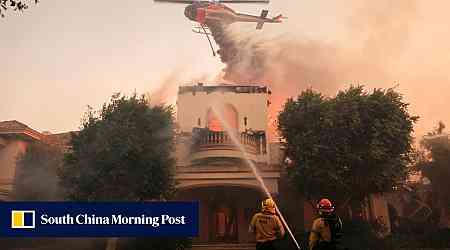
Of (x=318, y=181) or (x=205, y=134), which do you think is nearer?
(x=318, y=181)

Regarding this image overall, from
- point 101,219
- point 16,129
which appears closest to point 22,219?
point 101,219

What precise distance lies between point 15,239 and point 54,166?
6.46 meters

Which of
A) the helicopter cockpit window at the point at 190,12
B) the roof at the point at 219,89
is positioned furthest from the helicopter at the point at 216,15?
the roof at the point at 219,89

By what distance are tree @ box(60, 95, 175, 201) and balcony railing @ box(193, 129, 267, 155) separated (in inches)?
163

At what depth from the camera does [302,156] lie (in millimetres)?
26578

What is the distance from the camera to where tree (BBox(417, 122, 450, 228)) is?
111 feet

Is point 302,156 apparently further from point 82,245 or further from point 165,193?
point 82,245

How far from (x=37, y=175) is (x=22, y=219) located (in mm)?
13381

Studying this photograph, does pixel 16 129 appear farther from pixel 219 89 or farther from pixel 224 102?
pixel 224 102

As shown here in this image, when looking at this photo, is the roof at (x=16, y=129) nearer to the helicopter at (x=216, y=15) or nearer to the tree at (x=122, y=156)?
the tree at (x=122, y=156)

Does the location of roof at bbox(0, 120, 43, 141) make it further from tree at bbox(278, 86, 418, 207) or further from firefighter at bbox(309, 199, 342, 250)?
firefighter at bbox(309, 199, 342, 250)

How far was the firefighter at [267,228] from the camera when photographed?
9.24 metres

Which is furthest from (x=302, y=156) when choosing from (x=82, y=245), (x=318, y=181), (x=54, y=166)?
(x=54, y=166)

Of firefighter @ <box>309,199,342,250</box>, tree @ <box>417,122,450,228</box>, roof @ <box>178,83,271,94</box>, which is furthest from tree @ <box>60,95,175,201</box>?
tree @ <box>417,122,450,228</box>
